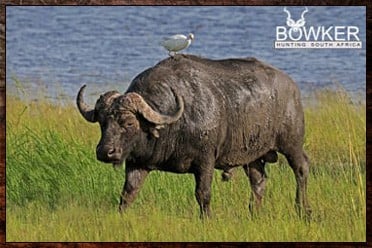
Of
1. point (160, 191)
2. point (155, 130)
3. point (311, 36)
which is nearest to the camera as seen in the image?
point (155, 130)

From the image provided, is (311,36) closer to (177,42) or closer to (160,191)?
(177,42)

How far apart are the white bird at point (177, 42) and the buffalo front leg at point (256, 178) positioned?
111 centimetres

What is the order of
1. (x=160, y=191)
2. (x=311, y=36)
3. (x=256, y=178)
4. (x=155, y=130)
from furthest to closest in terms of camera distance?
(x=256, y=178) < (x=160, y=191) < (x=311, y=36) < (x=155, y=130)

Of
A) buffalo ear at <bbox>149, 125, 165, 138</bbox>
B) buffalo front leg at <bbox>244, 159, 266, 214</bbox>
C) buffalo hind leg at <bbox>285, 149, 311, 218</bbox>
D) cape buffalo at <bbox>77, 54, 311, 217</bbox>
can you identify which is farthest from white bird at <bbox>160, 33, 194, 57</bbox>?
buffalo hind leg at <bbox>285, 149, 311, 218</bbox>

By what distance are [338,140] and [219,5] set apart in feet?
4.69

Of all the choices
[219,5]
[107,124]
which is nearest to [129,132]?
[107,124]

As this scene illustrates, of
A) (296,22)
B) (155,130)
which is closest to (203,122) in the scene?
(155,130)

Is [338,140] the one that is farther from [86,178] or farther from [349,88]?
[86,178]

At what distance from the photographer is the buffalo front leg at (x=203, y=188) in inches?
606

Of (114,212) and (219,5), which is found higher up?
(219,5)

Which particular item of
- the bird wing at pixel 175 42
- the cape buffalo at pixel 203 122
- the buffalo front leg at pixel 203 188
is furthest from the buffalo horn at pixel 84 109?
the buffalo front leg at pixel 203 188

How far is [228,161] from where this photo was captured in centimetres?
1567

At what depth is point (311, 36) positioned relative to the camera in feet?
50.4

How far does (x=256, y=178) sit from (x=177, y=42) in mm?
1265
